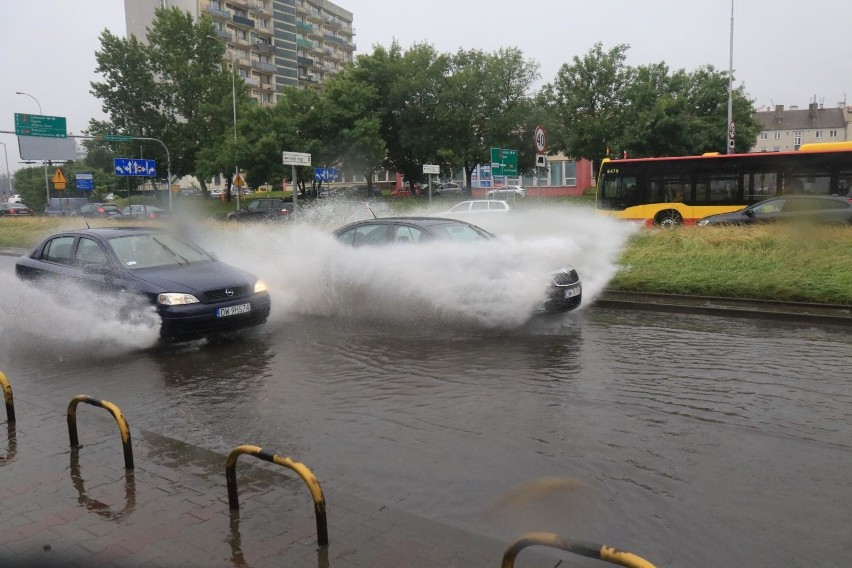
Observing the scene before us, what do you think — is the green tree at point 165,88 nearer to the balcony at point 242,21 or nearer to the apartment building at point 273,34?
the apartment building at point 273,34

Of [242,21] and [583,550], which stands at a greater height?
[242,21]

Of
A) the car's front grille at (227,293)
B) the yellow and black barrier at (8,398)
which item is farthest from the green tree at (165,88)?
the yellow and black barrier at (8,398)

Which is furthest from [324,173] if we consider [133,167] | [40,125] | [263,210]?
[40,125]

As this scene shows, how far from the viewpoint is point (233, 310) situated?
8.85 metres

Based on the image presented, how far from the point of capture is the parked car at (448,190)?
49825 millimetres

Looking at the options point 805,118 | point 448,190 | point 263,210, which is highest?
point 805,118

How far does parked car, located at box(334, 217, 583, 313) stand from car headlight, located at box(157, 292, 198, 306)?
2932mm

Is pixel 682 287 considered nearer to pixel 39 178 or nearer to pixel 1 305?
pixel 1 305

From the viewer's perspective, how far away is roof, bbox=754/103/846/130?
328ft

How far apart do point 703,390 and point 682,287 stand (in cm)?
618

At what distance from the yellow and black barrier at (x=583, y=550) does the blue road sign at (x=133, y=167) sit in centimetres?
3703

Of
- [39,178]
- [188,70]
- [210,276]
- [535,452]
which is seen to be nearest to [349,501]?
[535,452]

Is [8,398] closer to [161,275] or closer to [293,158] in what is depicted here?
[161,275]

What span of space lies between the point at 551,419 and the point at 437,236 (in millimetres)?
4663
